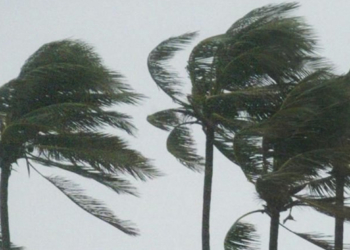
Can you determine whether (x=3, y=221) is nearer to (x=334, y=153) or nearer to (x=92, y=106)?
(x=92, y=106)

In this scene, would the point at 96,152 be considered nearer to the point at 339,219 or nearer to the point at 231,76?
the point at 231,76

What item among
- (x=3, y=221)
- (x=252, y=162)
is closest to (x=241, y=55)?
(x=252, y=162)

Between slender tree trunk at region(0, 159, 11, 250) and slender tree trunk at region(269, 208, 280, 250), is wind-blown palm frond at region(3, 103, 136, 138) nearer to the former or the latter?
slender tree trunk at region(0, 159, 11, 250)

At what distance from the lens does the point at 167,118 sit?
112 feet

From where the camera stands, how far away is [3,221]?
1371 inches

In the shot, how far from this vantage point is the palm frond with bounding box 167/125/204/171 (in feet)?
112

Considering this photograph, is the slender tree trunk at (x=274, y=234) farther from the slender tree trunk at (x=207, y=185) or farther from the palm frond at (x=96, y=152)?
the palm frond at (x=96, y=152)

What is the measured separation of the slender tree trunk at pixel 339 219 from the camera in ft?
105

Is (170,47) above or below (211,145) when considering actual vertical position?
above

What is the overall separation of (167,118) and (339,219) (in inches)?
188

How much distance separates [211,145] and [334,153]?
3.66 metres

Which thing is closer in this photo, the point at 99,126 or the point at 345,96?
the point at 345,96

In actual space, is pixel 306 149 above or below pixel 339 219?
above

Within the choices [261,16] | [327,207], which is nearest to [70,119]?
[261,16]
